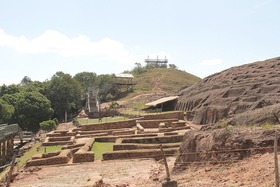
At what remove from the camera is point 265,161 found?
11.1 meters

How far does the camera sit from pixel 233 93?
120 ft

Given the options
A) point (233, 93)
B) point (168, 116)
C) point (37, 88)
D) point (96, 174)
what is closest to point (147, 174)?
point (96, 174)

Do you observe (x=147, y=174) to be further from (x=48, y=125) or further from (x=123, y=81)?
(x=123, y=81)

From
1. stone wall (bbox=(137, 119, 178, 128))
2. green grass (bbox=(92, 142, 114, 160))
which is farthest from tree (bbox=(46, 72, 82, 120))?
green grass (bbox=(92, 142, 114, 160))

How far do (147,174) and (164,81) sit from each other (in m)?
73.8

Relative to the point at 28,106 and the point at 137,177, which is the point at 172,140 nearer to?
the point at 137,177

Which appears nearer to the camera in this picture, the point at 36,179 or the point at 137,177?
the point at 137,177

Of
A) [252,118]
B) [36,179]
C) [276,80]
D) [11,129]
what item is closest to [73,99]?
[11,129]

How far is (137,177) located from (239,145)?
5.29m

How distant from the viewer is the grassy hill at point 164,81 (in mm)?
83375

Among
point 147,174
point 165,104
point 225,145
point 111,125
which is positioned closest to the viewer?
point 225,145

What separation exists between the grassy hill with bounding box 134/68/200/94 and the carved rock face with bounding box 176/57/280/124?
3248 cm

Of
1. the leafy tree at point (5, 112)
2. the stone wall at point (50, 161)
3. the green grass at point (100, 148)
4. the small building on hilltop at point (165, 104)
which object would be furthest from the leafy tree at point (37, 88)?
the stone wall at point (50, 161)

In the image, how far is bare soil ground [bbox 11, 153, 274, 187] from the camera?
10680 millimetres
